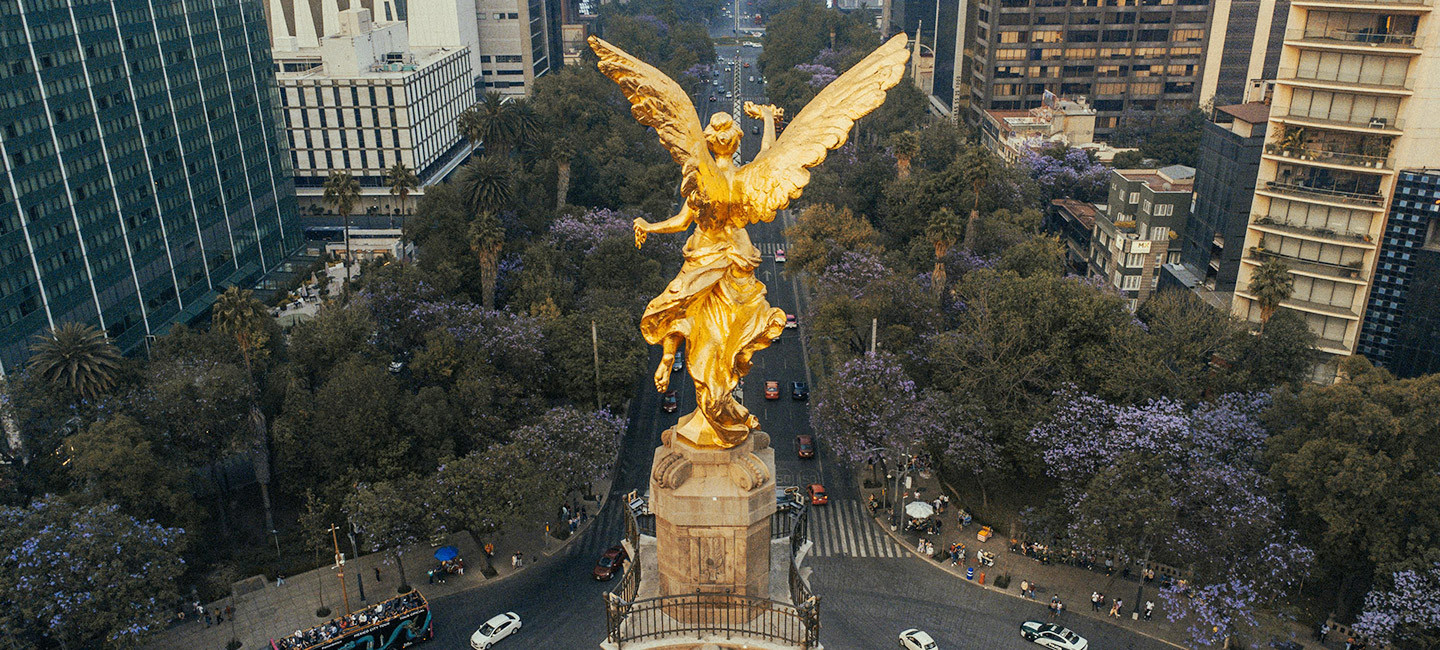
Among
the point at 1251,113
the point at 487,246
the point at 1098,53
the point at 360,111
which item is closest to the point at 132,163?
the point at 487,246

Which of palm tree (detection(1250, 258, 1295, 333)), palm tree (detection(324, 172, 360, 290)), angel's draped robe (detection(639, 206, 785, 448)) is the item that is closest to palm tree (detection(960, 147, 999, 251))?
palm tree (detection(1250, 258, 1295, 333))

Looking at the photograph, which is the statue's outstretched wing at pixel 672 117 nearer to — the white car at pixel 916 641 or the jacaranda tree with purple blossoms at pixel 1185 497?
the white car at pixel 916 641

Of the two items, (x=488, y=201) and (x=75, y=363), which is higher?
(x=488, y=201)

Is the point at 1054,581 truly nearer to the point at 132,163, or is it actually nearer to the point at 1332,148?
the point at 1332,148

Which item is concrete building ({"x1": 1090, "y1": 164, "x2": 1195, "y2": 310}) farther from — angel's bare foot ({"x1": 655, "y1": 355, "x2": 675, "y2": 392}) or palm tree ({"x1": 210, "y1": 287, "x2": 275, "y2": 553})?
angel's bare foot ({"x1": 655, "y1": 355, "x2": 675, "y2": 392})

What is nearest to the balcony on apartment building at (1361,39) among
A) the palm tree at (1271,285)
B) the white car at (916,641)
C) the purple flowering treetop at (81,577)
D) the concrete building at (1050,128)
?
the palm tree at (1271,285)

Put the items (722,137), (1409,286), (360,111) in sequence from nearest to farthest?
(722,137)
(1409,286)
(360,111)

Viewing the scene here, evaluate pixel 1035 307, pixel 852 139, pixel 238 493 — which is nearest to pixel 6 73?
pixel 238 493
